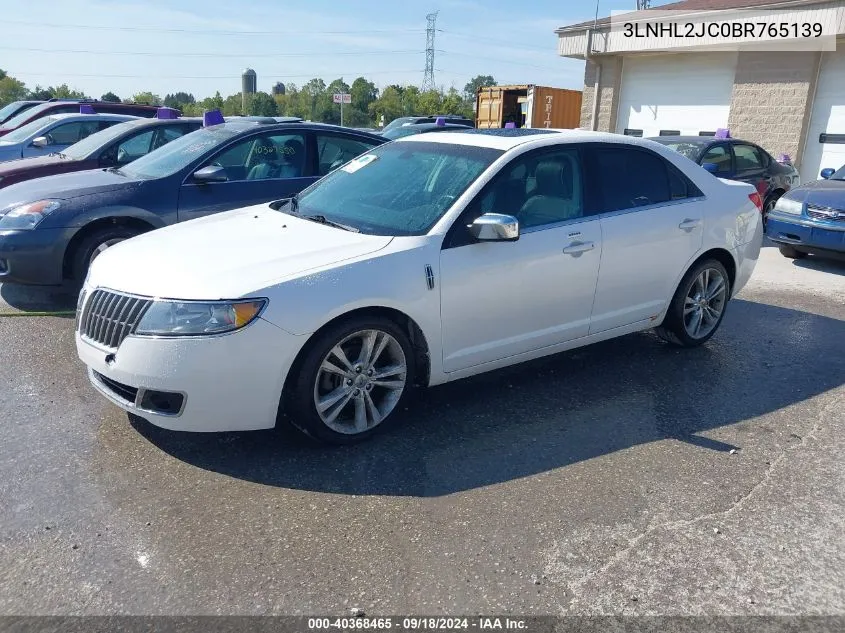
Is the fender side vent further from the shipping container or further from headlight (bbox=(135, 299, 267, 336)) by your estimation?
the shipping container

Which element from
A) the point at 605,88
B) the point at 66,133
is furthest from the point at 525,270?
the point at 605,88

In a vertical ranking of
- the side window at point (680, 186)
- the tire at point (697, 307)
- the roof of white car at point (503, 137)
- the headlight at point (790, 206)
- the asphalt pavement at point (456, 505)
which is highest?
the roof of white car at point (503, 137)

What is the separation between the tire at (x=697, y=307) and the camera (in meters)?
5.30

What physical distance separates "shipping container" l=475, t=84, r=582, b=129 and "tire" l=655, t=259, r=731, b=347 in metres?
17.2

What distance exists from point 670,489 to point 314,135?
503 centimetres

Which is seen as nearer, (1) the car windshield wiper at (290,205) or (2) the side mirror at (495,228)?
(2) the side mirror at (495,228)

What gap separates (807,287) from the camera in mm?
7898

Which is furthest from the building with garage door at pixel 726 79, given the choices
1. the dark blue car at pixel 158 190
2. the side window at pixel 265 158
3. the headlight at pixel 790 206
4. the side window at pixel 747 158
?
the side window at pixel 265 158

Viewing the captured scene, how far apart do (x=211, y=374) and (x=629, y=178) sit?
315 centimetres

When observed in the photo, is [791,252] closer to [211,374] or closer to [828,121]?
[828,121]

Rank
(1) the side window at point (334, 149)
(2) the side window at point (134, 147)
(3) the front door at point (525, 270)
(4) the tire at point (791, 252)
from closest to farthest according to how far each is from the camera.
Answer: (3) the front door at point (525, 270)
(1) the side window at point (334, 149)
(2) the side window at point (134, 147)
(4) the tire at point (791, 252)

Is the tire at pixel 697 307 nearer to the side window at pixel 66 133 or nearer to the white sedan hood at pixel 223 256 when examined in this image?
the white sedan hood at pixel 223 256

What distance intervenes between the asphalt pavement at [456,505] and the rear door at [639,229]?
57 cm

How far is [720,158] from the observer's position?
34.2 ft
